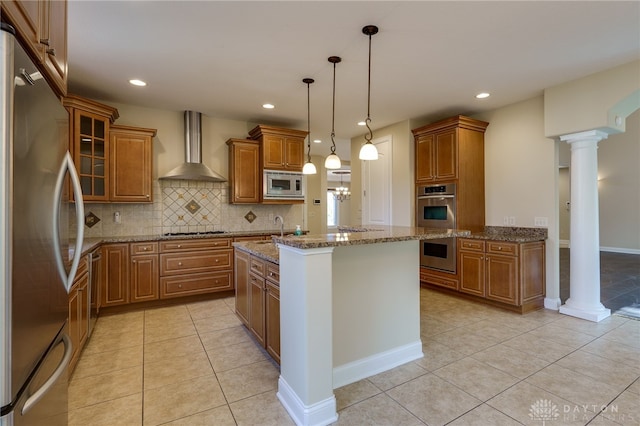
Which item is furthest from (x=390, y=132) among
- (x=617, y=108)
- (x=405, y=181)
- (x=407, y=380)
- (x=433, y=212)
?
(x=407, y=380)

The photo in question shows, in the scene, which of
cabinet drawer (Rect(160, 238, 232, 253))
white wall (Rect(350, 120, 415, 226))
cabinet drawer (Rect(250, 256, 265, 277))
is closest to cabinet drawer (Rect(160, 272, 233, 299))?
cabinet drawer (Rect(160, 238, 232, 253))

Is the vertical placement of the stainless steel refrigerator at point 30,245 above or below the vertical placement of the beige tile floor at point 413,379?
above

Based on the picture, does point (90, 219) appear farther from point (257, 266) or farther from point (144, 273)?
point (257, 266)

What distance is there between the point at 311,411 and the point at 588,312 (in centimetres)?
343

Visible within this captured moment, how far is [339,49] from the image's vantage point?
2703 millimetres

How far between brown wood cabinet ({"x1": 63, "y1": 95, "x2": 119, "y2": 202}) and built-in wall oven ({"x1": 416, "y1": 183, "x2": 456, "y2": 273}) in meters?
4.37

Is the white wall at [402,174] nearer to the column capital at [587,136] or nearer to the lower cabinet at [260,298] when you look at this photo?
the column capital at [587,136]

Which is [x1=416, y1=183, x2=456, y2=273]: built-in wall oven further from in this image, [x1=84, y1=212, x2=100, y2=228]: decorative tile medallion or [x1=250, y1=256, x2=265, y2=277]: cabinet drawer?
[x1=84, y1=212, x2=100, y2=228]: decorative tile medallion

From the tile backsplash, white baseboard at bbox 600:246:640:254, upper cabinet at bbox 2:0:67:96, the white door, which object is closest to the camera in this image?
upper cabinet at bbox 2:0:67:96

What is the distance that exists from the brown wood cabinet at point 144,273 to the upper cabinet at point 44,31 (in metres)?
2.68

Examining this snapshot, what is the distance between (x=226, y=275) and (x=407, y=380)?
287 centimetres

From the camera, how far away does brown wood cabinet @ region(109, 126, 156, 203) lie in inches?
149

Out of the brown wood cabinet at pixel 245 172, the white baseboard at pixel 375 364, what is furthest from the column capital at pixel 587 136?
the brown wood cabinet at pixel 245 172

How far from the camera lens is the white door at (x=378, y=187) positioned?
530 centimetres
